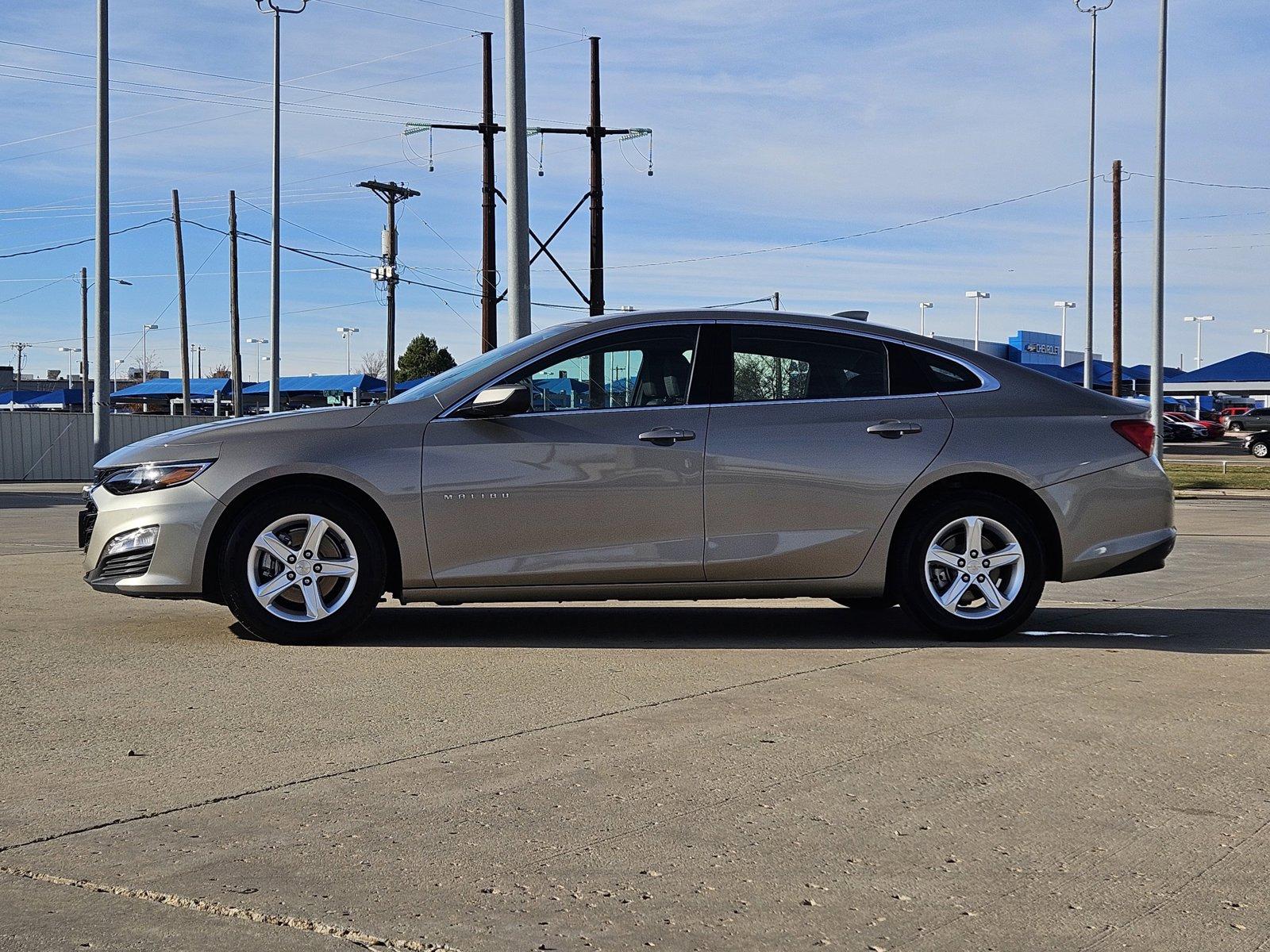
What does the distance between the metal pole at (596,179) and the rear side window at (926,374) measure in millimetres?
25208

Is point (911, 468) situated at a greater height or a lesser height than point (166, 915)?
greater

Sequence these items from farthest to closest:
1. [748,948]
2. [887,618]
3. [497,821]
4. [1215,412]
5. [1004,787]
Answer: [1215,412] < [887,618] < [1004,787] < [497,821] < [748,948]

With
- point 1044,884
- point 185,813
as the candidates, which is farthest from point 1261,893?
point 185,813

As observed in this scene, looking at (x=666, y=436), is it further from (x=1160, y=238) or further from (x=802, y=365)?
(x=1160, y=238)

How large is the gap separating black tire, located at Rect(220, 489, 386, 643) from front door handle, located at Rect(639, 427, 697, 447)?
137cm

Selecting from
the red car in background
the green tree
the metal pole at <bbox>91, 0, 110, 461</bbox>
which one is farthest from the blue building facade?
the metal pole at <bbox>91, 0, 110, 461</bbox>

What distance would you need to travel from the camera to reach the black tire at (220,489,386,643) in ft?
22.6

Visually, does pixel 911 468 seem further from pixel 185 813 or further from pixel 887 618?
pixel 185 813

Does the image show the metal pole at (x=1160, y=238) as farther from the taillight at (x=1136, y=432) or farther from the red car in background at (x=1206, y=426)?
Result: the red car in background at (x=1206, y=426)

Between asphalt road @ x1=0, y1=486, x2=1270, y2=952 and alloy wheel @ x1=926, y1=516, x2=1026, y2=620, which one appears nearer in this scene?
asphalt road @ x1=0, y1=486, x2=1270, y2=952

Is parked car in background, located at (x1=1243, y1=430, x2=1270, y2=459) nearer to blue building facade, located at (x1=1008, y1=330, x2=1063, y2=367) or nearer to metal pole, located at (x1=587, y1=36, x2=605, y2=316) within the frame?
metal pole, located at (x1=587, y1=36, x2=605, y2=316)

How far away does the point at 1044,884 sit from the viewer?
3.54m

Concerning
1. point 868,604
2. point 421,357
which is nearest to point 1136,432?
point 868,604

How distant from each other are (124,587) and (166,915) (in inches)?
153
